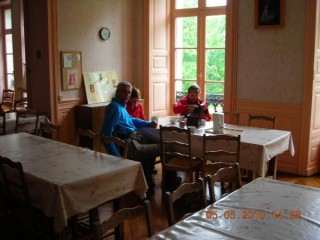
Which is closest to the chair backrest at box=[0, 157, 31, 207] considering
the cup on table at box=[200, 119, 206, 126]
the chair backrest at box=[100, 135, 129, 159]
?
the chair backrest at box=[100, 135, 129, 159]

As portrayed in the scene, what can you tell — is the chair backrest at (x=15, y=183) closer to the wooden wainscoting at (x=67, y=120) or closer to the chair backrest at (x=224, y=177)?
the chair backrest at (x=224, y=177)

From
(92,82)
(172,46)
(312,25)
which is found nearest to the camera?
(312,25)

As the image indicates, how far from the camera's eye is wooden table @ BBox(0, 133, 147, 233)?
8.32 ft

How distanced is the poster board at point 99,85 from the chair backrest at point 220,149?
102 inches

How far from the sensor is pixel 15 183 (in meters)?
2.72

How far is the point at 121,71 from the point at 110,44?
503mm

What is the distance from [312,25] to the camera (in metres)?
4.76

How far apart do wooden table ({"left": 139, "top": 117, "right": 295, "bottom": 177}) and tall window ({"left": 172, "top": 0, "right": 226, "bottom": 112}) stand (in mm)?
2188

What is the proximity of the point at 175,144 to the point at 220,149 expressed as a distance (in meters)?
0.44

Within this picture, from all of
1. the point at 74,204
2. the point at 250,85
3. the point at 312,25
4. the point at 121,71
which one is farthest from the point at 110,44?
the point at 74,204

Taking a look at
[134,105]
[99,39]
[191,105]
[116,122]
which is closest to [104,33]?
[99,39]

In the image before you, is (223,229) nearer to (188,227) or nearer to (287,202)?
(188,227)

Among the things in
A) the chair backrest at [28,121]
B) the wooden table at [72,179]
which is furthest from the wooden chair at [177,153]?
the chair backrest at [28,121]

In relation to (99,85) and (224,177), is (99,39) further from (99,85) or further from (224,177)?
(224,177)
